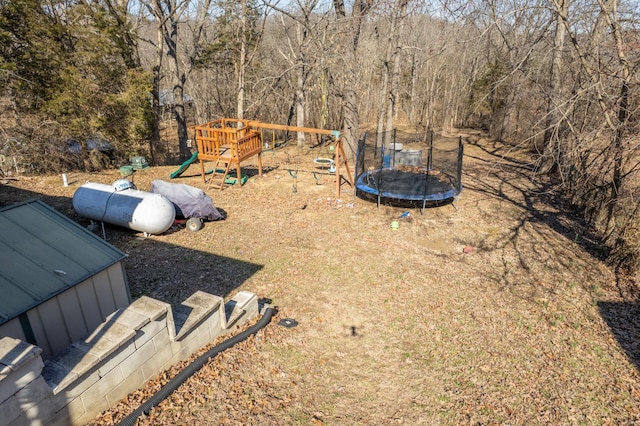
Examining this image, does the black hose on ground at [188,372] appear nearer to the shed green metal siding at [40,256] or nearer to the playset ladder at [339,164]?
the shed green metal siding at [40,256]

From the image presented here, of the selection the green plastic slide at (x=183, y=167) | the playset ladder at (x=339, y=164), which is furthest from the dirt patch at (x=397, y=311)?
the green plastic slide at (x=183, y=167)

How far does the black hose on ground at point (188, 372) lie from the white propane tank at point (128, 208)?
4381 mm

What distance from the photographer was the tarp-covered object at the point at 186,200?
1002cm

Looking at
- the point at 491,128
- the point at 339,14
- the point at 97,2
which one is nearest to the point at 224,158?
the point at 97,2

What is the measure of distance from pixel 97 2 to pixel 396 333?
15.7 metres

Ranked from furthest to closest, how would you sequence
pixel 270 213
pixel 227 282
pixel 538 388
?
pixel 270 213 < pixel 227 282 < pixel 538 388

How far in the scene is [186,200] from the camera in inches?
395

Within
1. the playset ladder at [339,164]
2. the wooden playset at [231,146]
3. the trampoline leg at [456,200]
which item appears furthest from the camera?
the wooden playset at [231,146]

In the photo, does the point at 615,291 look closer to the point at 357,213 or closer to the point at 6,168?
the point at 357,213

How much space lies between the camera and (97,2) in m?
13.9

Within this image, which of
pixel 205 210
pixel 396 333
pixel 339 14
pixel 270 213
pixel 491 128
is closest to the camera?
pixel 396 333

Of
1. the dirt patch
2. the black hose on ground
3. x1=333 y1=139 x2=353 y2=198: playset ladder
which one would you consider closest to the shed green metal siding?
the dirt patch

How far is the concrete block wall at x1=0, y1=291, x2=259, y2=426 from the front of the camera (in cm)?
315

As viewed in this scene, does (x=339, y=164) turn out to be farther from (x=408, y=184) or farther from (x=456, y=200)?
(x=456, y=200)
